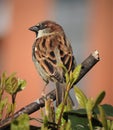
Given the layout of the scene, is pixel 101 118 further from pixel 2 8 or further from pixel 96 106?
pixel 2 8

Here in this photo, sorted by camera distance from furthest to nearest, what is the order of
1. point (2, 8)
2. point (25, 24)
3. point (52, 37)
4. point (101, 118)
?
point (25, 24) → point (2, 8) → point (52, 37) → point (101, 118)

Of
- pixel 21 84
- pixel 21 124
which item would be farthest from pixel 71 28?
pixel 21 124

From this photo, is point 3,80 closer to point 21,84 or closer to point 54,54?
point 21,84

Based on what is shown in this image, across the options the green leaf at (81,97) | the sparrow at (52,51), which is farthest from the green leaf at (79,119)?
the sparrow at (52,51)

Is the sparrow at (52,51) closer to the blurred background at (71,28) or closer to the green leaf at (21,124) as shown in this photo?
the green leaf at (21,124)

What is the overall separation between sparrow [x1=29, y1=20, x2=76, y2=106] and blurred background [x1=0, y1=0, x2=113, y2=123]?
11.9 ft

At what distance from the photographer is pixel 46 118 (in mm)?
403

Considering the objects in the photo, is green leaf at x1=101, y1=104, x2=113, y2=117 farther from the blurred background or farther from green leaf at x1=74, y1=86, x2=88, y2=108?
the blurred background

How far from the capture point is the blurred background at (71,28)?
459 centimetres

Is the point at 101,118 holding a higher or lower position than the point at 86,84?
lower

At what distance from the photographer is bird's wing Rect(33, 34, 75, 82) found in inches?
25.0

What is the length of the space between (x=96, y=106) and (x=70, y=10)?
14.6 ft

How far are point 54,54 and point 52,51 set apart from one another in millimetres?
16

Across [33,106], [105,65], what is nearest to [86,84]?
[105,65]
